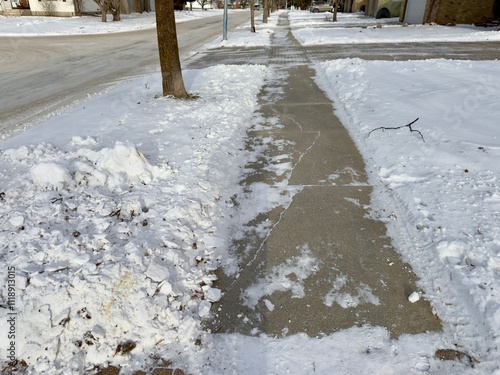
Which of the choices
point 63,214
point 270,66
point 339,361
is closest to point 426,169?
point 339,361

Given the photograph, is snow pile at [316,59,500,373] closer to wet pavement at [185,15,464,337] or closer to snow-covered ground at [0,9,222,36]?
wet pavement at [185,15,464,337]

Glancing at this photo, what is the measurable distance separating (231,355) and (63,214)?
7.46 ft

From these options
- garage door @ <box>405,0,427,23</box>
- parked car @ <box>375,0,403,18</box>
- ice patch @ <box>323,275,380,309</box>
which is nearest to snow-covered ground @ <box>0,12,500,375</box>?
ice patch @ <box>323,275,380,309</box>

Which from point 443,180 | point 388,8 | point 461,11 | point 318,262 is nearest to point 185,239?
point 318,262

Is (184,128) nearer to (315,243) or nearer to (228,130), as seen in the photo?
(228,130)

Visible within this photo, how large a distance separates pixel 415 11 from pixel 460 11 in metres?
3.66

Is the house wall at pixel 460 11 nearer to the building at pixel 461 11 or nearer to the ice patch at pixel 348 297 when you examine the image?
the building at pixel 461 11

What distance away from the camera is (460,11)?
880 inches

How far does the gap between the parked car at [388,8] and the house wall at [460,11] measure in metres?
9.16

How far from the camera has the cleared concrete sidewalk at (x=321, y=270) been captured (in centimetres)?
268

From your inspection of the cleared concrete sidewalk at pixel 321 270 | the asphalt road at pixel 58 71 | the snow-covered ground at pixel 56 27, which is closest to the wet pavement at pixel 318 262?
the cleared concrete sidewalk at pixel 321 270

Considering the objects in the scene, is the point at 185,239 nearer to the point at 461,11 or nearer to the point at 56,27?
the point at 461,11

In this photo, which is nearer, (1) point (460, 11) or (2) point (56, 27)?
(1) point (460, 11)

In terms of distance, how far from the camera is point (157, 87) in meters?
9.03
